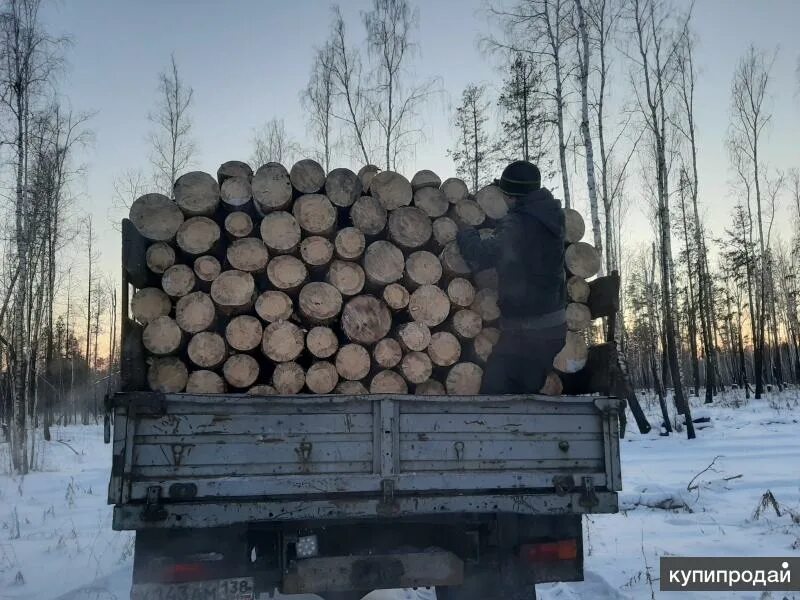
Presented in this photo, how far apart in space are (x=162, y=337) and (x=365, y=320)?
3.98ft

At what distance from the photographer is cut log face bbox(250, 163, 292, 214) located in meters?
3.69

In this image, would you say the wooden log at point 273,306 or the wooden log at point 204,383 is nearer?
the wooden log at point 204,383

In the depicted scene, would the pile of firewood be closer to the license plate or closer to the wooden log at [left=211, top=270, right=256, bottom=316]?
the wooden log at [left=211, top=270, right=256, bottom=316]

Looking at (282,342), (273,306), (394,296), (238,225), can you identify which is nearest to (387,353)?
(394,296)

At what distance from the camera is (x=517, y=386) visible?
3.78 m

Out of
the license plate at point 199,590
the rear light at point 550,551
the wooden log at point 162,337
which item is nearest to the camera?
the license plate at point 199,590

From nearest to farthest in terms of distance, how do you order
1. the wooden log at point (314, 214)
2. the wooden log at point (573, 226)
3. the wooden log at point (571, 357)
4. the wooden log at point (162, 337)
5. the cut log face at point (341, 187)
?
the wooden log at point (162, 337) < the wooden log at point (314, 214) < the cut log face at point (341, 187) < the wooden log at point (571, 357) < the wooden log at point (573, 226)

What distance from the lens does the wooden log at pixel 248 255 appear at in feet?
11.9

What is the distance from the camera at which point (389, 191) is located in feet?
13.2

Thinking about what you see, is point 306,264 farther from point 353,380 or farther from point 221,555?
point 221,555

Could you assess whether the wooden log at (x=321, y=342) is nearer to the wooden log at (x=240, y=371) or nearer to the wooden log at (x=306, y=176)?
the wooden log at (x=240, y=371)

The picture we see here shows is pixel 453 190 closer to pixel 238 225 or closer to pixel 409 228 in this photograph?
pixel 409 228

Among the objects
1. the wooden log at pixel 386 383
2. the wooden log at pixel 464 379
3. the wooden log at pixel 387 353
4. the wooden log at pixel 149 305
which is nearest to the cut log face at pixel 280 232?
the wooden log at pixel 149 305

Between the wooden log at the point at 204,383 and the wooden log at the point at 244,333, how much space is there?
214mm
